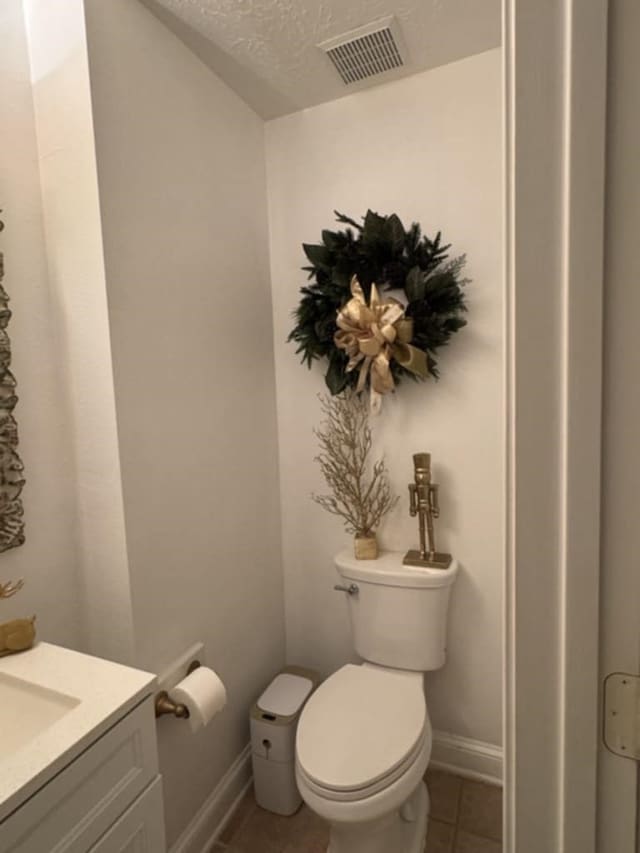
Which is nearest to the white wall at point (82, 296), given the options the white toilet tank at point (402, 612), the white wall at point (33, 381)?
the white wall at point (33, 381)

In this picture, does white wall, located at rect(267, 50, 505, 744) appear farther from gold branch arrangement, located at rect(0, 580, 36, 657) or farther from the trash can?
gold branch arrangement, located at rect(0, 580, 36, 657)

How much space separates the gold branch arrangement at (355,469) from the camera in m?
1.72

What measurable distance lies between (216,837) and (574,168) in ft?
6.51

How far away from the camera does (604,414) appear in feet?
1.60

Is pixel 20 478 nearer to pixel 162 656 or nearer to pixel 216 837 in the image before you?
pixel 162 656

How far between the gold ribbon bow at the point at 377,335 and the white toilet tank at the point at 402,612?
0.65 metres

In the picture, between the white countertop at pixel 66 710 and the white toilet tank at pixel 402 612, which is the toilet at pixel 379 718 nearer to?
the white toilet tank at pixel 402 612

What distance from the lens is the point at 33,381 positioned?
117 centimetres

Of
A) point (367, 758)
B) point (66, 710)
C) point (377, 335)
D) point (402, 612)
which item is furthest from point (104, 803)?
point (377, 335)

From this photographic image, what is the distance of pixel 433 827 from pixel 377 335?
1627mm

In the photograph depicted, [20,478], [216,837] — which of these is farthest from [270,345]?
[216,837]

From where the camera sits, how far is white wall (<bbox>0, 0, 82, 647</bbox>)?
1114 millimetres

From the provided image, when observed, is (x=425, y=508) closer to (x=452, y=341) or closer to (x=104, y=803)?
(x=452, y=341)

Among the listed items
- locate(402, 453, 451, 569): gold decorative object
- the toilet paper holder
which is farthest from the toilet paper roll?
locate(402, 453, 451, 569): gold decorative object
